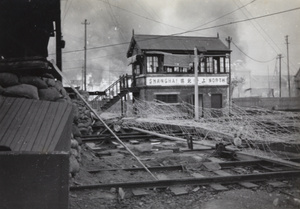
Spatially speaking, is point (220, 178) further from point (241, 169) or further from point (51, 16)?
point (51, 16)

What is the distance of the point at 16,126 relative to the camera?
338 cm

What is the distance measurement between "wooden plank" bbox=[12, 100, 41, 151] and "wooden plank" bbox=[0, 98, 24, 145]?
0.15 metres

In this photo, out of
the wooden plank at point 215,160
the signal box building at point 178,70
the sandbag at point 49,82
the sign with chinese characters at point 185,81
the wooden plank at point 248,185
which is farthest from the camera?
the signal box building at point 178,70

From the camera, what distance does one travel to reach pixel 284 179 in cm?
629

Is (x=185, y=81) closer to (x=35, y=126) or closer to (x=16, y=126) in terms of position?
(x=35, y=126)

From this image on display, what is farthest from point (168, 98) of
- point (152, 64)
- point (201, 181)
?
point (201, 181)

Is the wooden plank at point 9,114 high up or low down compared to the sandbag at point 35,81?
down

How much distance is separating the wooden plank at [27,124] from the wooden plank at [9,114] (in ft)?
0.48

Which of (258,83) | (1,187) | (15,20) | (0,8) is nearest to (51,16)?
(15,20)

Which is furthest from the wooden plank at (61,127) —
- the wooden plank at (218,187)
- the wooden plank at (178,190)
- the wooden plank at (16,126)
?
the wooden plank at (218,187)

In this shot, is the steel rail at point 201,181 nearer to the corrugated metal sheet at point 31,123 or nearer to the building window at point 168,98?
the corrugated metal sheet at point 31,123

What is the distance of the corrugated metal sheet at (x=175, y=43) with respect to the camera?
87.2 ft

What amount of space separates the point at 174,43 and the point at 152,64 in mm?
3674

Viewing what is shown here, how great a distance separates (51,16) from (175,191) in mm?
5113
